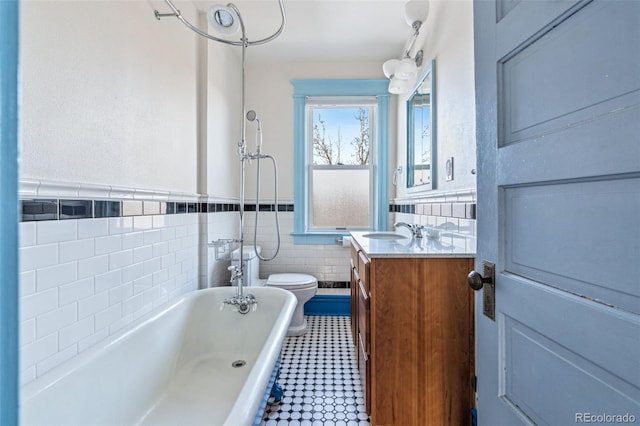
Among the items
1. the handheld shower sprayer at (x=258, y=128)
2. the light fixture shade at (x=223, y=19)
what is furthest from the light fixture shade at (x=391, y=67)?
the light fixture shade at (x=223, y=19)

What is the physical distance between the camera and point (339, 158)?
3.24m

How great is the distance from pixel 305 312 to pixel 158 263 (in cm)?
162

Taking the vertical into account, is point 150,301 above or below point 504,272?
below

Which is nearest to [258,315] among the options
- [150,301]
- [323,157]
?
[150,301]

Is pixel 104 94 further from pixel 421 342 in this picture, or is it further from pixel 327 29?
pixel 327 29

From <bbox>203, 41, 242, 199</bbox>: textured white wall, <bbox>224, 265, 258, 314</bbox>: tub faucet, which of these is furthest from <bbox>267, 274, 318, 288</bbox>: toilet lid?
<bbox>203, 41, 242, 199</bbox>: textured white wall

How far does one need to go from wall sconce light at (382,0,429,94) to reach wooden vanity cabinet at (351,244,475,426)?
5.27ft

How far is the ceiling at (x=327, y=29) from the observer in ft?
7.34

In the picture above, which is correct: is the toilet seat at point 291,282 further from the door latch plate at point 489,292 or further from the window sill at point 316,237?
the door latch plate at point 489,292

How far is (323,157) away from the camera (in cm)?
323

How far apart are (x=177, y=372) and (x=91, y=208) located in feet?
3.22

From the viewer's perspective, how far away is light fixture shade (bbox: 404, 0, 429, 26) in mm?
1958

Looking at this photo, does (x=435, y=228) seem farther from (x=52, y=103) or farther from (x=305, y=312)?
(x=52, y=103)

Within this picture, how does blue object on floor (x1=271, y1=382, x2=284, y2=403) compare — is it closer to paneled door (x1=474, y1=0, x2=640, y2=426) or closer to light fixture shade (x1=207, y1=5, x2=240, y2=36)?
paneled door (x1=474, y1=0, x2=640, y2=426)
